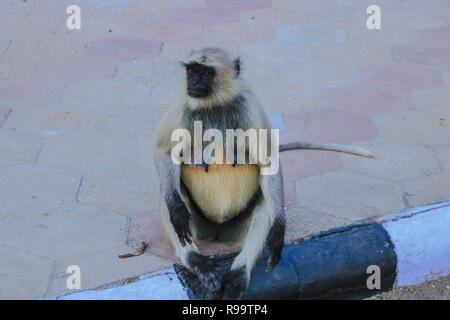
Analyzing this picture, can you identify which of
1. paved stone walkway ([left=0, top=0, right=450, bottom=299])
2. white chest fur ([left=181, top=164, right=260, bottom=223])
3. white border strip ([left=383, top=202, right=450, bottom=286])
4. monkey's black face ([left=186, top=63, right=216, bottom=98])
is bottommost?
paved stone walkway ([left=0, top=0, right=450, bottom=299])

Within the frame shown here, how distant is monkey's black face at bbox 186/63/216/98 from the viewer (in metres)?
3.37

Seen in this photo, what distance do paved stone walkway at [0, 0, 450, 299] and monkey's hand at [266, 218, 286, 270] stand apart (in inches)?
25.7

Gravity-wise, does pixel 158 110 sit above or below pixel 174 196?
below

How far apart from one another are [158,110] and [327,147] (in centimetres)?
175

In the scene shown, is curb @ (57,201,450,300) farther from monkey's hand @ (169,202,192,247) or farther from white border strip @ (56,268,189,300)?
monkey's hand @ (169,202,192,247)

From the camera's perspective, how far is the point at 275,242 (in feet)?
10.9

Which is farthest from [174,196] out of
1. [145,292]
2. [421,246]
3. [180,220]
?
[421,246]

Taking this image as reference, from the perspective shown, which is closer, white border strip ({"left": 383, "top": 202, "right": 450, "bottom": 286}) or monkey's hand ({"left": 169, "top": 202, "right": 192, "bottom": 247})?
monkey's hand ({"left": 169, "top": 202, "right": 192, "bottom": 247})

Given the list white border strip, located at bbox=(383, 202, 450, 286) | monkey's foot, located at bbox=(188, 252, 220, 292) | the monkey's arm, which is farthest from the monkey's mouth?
white border strip, located at bbox=(383, 202, 450, 286)

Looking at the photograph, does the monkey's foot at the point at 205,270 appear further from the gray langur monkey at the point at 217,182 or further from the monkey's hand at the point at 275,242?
the monkey's hand at the point at 275,242

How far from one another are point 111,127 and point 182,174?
194 centimetres

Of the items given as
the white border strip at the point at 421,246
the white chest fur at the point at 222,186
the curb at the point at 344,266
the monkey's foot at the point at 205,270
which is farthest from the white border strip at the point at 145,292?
the white border strip at the point at 421,246

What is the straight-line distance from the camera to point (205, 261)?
333 cm

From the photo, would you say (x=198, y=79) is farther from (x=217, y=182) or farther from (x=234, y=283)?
(x=234, y=283)
